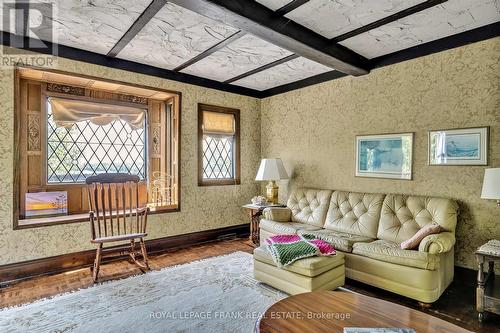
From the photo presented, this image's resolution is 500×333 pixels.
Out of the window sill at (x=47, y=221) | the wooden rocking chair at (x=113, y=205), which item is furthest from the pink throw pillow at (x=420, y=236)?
the window sill at (x=47, y=221)

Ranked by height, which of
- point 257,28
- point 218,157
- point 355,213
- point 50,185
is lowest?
point 355,213

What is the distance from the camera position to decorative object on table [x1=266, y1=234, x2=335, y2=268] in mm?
2457

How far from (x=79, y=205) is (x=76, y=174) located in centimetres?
43

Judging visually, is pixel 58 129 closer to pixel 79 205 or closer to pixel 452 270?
pixel 79 205

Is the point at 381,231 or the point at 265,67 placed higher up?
the point at 265,67

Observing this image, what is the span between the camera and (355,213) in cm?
336

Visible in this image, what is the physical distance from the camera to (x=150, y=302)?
239 centimetres

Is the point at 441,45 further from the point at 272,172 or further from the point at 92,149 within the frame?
the point at 92,149

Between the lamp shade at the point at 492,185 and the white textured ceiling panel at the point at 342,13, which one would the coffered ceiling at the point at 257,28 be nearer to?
the white textured ceiling panel at the point at 342,13

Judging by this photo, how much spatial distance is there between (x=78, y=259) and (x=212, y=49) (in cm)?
292

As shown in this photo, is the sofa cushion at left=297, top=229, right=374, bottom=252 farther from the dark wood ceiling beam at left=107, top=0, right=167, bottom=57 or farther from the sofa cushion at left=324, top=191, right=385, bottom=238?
the dark wood ceiling beam at left=107, top=0, right=167, bottom=57

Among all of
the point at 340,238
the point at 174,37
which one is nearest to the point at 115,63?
the point at 174,37

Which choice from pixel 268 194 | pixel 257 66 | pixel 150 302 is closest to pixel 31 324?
pixel 150 302

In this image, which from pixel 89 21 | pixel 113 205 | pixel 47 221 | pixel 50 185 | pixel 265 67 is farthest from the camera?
pixel 265 67
